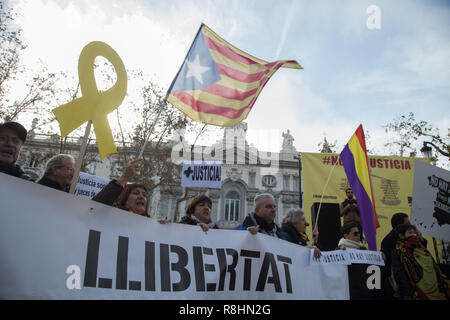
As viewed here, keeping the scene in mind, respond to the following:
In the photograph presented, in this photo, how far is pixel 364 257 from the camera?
3076 mm

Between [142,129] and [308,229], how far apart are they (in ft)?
37.9

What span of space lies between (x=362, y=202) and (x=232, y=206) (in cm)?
2381

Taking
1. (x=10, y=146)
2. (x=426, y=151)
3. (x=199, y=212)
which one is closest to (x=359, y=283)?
(x=199, y=212)

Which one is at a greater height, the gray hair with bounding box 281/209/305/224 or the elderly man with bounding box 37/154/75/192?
the elderly man with bounding box 37/154/75/192

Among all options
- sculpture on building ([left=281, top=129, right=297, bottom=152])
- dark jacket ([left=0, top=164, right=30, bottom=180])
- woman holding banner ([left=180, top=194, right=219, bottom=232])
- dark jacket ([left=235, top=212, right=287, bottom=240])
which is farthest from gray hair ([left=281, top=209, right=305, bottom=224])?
sculpture on building ([left=281, top=129, right=297, bottom=152])

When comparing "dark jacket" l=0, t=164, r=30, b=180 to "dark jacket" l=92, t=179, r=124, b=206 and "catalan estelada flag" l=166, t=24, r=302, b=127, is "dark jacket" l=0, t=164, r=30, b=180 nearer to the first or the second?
"dark jacket" l=92, t=179, r=124, b=206

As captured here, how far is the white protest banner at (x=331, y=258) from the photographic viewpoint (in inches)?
120

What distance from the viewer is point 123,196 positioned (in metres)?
3.11

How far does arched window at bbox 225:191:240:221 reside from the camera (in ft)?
88.0

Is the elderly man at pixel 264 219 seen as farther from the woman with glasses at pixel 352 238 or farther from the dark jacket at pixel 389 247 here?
the dark jacket at pixel 389 247

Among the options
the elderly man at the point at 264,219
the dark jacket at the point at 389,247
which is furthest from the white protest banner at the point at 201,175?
the dark jacket at the point at 389,247

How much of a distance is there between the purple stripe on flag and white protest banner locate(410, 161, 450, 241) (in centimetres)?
114

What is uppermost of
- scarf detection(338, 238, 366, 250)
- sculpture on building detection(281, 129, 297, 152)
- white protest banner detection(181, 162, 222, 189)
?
sculpture on building detection(281, 129, 297, 152)

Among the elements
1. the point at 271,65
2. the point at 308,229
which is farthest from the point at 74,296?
the point at 308,229
